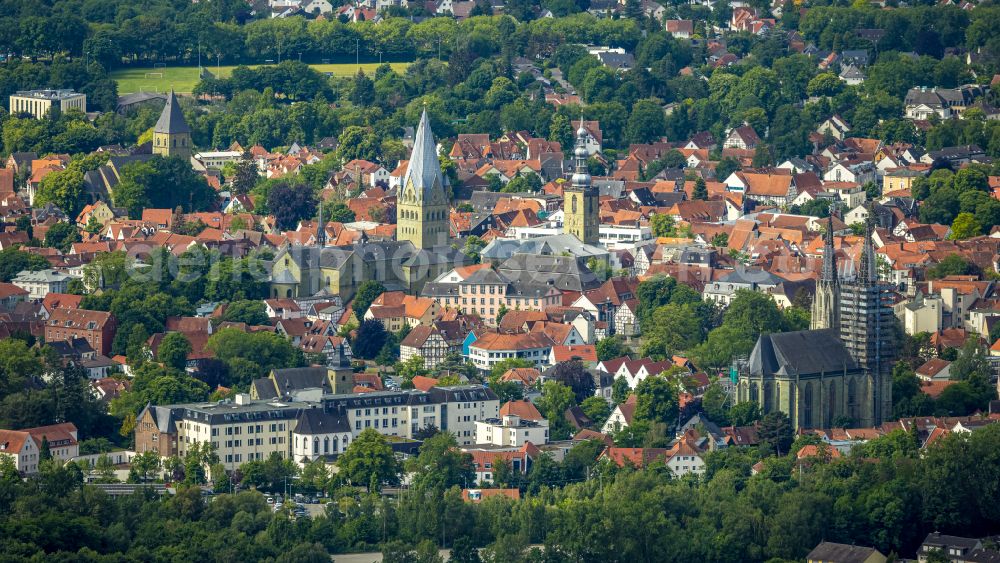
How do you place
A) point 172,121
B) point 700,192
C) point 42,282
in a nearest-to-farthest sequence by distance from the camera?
point 42,282, point 700,192, point 172,121

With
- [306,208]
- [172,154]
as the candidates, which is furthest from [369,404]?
[172,154]

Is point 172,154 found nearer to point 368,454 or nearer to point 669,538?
point 368,454

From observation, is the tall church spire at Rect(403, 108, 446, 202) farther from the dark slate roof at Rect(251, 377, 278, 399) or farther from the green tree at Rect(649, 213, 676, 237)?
the dark slate roof at Rect(251, 377, 278, 399)

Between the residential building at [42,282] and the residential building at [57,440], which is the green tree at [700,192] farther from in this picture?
the residential building at [57,440]

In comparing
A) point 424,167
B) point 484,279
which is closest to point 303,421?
point 484,279

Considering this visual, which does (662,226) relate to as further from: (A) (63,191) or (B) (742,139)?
(A) (63,191)
